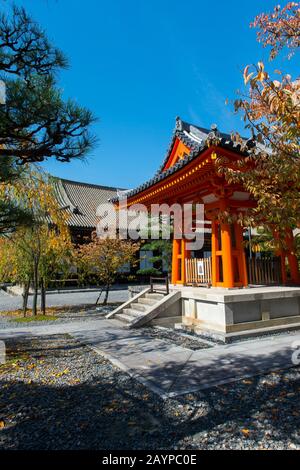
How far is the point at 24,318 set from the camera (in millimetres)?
9602

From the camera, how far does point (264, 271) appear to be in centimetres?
912

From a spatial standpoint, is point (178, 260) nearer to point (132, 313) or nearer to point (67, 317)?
point (132, 313)

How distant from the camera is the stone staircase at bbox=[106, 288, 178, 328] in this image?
8.11 meters

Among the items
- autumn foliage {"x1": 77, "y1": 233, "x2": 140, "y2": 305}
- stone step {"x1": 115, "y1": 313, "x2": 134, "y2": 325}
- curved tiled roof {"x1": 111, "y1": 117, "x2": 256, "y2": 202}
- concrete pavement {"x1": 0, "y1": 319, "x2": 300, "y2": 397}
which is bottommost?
concrete pavement {"x1": 0, "y1": 319, "x2": 300, "y2": 397}

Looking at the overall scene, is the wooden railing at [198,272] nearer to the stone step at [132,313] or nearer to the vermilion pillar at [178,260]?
the vermilion pillar at [178,260]

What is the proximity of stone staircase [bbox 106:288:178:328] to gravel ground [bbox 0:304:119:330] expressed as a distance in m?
1.11

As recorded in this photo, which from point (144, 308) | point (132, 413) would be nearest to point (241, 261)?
point (144, 308)

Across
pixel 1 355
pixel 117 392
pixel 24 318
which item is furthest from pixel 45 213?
pixel 117 392

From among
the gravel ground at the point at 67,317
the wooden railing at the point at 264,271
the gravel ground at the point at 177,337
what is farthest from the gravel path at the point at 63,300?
the wooden railing at the point at 264,271

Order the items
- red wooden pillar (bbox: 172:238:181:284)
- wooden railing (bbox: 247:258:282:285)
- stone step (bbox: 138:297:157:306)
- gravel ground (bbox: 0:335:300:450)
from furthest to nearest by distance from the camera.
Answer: red wooden pillar (bbox: 172:238:181:284) < stone step (bbox: 138:297:157:306) < wooden railing (bbox: 247:258:282:285) < gravel ground (bbox: 0:335:300:450)

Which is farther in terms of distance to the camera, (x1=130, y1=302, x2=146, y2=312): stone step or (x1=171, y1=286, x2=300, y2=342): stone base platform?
(x1=130, y1=302, x2=146, y2=312): stone step

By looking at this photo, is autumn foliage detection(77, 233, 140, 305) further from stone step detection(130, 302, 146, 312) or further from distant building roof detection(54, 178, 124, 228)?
distant building roof detection(54, 178, 124, 228)

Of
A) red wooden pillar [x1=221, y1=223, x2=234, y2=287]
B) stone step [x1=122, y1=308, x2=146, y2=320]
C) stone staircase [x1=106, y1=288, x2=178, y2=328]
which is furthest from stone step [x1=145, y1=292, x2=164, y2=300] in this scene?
red wooden pillar [x1=221, y1=223, x2=234, y2=287]

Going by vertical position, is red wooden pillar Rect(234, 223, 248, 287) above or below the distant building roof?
below
